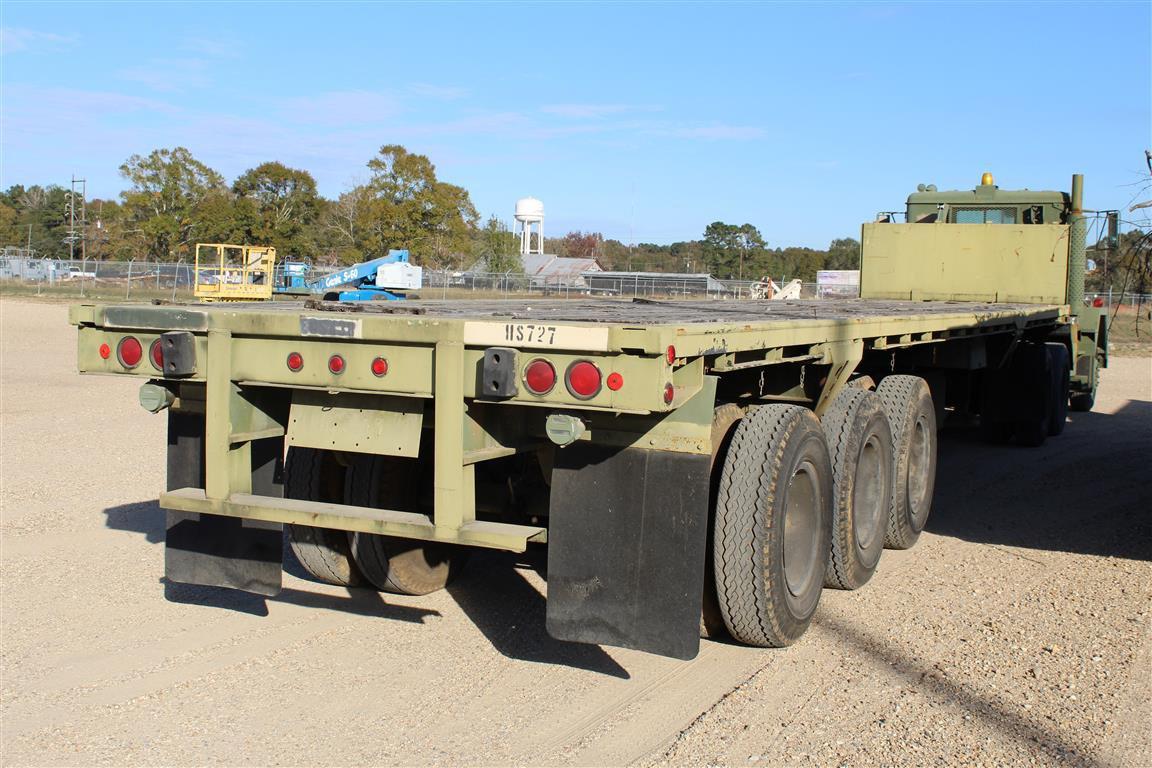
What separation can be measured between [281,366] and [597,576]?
157 centimetres

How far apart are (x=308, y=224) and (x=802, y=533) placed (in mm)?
54335

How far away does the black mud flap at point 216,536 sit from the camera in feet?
16.7

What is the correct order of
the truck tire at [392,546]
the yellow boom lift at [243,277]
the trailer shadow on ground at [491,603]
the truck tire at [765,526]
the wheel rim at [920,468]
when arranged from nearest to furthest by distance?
the truck tire at [765,526], the trailer shadow on ground at [491,603], the truck tire at [392,546], the wheel rim at [920,468], the yellow boom lift at [243,277]

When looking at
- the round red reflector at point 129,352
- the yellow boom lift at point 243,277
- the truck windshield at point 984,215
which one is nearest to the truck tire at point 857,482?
the round red reflector at point 129,352

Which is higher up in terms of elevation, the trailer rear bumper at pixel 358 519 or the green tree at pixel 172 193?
the green tree at pixel 172 193

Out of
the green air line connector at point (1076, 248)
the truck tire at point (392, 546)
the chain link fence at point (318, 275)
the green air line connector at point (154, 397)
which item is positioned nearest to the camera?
the green air line connector at point (154, 397)

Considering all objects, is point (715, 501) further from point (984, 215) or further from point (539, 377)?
point (984, 215)

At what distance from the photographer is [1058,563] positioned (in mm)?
7164

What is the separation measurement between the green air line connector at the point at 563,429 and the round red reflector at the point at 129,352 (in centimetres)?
192

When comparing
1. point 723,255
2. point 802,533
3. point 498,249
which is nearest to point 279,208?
point 498,249

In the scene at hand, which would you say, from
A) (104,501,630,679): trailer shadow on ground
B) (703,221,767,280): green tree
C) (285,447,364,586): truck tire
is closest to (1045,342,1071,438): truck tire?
(104,501,630,679): trailer shadow on ground

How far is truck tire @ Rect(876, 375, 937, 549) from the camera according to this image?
7305mm

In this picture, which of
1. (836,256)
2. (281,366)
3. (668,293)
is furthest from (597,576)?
(836,256)

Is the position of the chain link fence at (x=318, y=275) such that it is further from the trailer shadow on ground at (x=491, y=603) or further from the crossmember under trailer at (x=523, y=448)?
the crossmember under trailer at (x=523, y=448)
